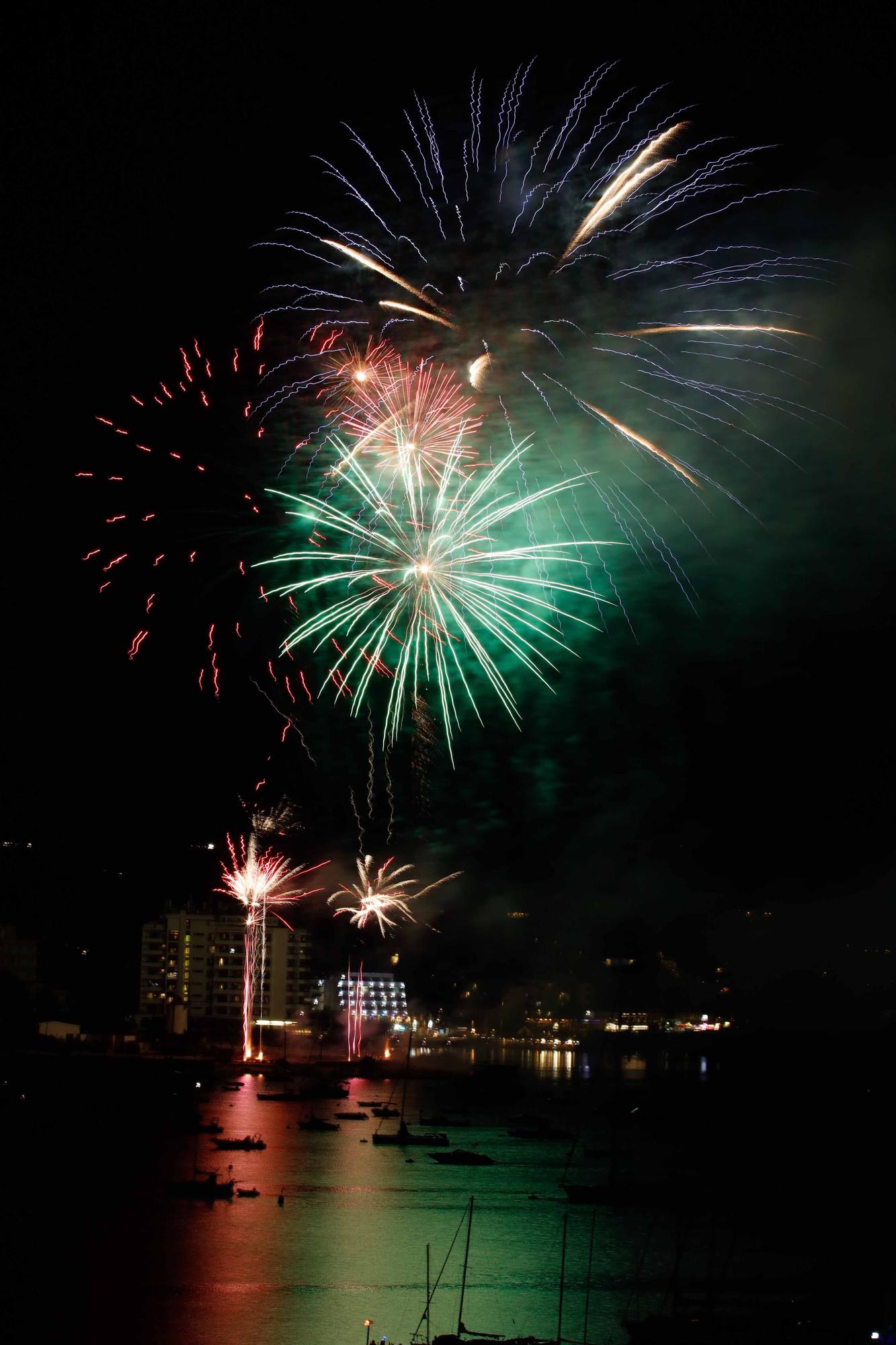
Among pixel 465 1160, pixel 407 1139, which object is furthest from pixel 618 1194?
pixel 407 1139

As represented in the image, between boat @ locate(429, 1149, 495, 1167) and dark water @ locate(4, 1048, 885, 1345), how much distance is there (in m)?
1.01

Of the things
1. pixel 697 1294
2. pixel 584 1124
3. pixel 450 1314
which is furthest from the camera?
→ pixel 584 1124

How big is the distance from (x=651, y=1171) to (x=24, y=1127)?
22508mm

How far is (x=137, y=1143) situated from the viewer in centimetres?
4516

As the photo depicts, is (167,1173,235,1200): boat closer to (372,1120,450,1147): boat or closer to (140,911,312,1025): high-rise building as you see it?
(372,1120,450,1147): boat

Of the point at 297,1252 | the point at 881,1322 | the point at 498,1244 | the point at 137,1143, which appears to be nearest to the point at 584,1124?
the point at 137,1143

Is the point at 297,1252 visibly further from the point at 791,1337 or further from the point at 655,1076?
the point at 655,1076

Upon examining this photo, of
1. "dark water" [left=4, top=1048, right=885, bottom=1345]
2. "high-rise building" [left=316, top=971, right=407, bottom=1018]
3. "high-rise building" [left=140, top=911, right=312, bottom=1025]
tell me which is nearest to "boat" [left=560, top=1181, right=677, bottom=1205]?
"dark water" [left=4, top=1048, right=885, bottom=1345]

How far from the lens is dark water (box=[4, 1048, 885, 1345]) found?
921 inches

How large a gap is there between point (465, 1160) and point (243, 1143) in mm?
7911

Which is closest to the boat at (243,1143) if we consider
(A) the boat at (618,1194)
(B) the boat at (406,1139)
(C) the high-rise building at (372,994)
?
(B) the boat at (406,1139)

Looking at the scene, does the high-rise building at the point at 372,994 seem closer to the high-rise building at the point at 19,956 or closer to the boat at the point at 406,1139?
the high-rise building at the point at 19,956

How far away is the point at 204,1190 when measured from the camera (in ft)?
111

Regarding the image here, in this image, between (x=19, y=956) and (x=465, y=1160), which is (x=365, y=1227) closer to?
(x=465, y=1160)
